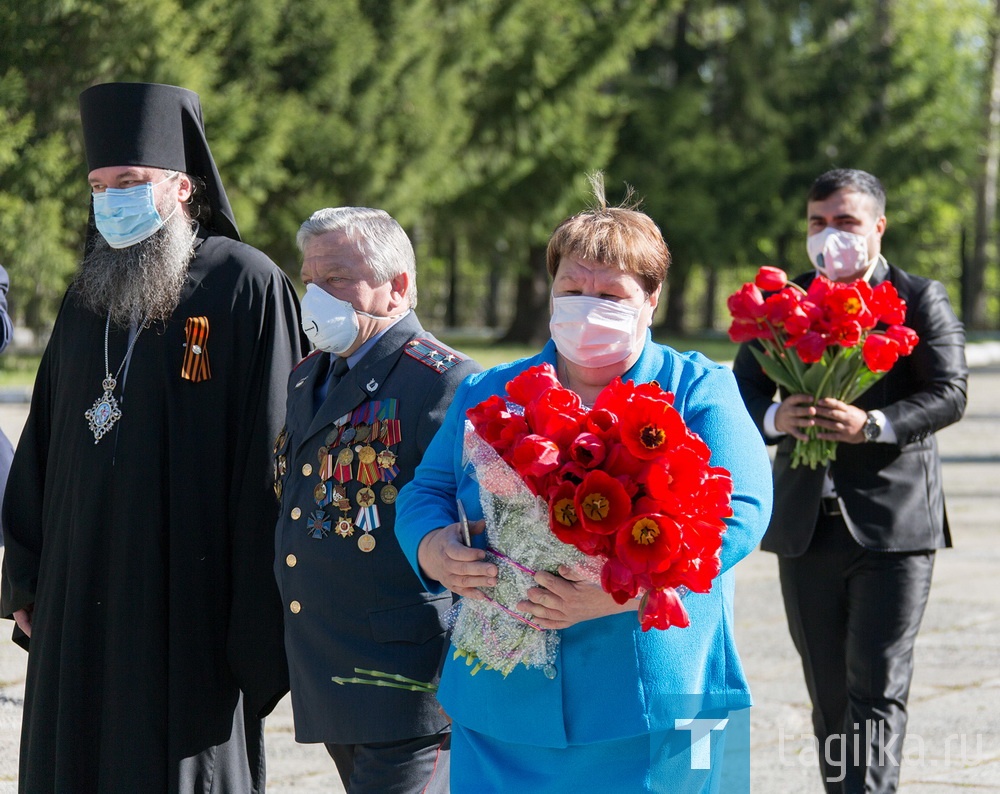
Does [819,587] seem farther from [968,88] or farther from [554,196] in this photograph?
[968,88]

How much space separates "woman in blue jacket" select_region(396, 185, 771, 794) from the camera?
2.79 m

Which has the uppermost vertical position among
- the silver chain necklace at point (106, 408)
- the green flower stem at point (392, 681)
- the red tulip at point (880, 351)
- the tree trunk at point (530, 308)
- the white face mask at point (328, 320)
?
the tree trunk at point (530, 308)

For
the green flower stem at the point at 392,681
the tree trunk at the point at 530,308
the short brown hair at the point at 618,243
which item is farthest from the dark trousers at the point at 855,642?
the tree trunk at the point at 530,308

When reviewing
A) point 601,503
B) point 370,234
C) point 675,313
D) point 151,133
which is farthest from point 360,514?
point 675,313

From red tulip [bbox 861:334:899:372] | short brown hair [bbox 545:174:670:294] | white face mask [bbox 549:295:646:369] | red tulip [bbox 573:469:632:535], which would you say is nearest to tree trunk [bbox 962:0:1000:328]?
red tulip [bbox 861:334:899:372]

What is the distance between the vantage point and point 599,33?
99.8 feet

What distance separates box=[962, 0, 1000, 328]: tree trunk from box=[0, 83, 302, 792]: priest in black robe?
38.2m

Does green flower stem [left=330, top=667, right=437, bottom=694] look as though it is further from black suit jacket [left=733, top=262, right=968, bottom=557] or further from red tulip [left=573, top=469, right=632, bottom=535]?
black suit jacket [left=733, top=262, right=968, bottom=557]

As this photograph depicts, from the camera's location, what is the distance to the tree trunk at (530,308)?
3238cm

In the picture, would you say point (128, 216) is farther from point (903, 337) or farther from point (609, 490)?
point (903, 337)

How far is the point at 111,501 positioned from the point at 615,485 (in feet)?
6.42

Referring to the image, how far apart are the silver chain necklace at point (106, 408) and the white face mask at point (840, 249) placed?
234cm

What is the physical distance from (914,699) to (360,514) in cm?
370

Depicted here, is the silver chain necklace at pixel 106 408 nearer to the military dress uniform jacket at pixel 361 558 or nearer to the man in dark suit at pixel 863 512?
the military dress uniform jacket at pixel 361 558
